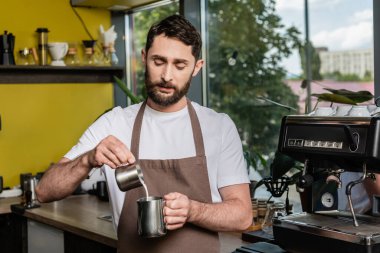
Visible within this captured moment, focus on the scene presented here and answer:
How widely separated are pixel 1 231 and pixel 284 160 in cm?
196

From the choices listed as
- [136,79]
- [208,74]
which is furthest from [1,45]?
[208,74]

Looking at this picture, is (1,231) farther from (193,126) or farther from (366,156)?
(366,156)

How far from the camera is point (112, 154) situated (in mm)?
1804

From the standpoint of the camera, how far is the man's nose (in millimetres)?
1942

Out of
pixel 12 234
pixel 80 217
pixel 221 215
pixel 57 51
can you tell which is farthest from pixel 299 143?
pixel 57 51

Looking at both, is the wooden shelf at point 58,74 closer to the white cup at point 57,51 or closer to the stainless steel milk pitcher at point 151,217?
the white cup at point 57,51

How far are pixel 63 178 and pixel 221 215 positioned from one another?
0.52 m

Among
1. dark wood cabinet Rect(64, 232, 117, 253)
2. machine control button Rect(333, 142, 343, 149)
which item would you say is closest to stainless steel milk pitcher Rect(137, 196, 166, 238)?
machine control button Rect(333, 142, 343, 149)

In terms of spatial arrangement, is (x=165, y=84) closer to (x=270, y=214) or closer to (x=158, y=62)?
(x=158, y=62)

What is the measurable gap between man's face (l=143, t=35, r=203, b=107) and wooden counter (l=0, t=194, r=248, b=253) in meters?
0.73

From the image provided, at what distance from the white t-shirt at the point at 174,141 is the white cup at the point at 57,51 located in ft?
6.82

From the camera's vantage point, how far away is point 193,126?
213 centimetres

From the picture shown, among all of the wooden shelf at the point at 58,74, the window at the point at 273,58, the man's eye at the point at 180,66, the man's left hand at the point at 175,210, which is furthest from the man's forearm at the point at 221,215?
the wooden shelf at the point at 58,74

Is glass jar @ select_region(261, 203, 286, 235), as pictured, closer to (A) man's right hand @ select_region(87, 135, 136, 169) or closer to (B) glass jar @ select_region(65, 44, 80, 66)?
(A) man's right hand @ select_region(87, 135, 136, 169)
